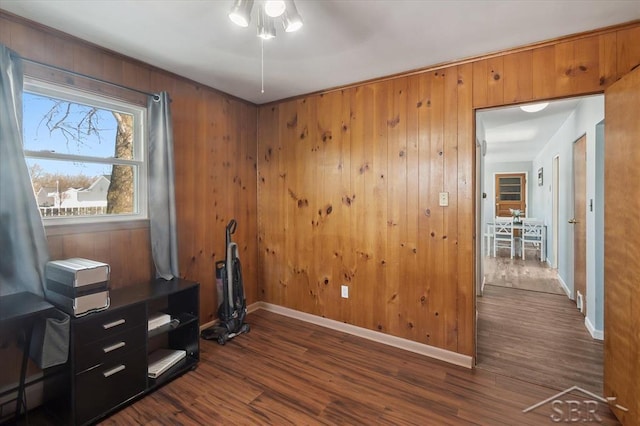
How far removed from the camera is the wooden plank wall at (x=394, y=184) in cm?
221

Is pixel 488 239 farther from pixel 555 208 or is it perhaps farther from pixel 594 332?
pixel 594 332

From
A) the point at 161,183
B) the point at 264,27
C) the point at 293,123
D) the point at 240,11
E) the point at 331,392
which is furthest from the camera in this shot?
the point at 293,123

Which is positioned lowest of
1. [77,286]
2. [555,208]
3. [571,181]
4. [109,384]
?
[109,384]

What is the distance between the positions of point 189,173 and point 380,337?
2369 millimetres

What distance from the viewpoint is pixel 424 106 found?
259 centimetres

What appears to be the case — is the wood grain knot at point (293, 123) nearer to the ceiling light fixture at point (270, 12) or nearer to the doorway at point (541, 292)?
the ceiling light fixture at point (270, 12)

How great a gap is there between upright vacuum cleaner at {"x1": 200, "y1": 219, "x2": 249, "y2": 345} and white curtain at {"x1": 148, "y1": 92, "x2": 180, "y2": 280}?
51 centimetres

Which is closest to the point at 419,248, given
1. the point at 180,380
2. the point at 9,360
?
the point at 180,380

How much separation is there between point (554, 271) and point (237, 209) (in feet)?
18.3

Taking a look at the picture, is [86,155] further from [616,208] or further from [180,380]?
[616,208]

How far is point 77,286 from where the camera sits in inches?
67.7

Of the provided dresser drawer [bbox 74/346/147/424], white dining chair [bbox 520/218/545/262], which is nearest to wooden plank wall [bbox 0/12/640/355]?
dresser drawer [bbox 74/346/147/424]

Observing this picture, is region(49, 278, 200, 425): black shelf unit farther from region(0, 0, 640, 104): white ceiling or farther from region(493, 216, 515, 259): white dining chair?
region(493, 216, 515, 259): white dining chair

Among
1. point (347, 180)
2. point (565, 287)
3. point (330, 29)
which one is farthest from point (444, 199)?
point (565, 287)
